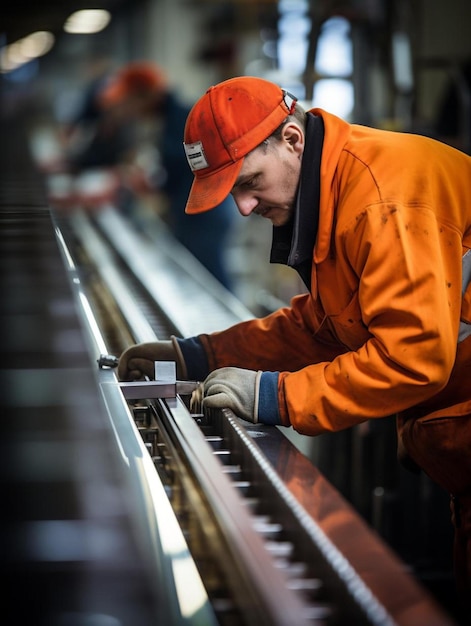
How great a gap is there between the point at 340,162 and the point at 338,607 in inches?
39.3

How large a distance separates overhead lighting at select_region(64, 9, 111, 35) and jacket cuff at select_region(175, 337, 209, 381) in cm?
777

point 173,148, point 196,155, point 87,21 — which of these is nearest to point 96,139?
point 173,148

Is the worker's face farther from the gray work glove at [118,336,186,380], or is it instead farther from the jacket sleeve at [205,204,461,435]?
the gray work glove at [118,336,186,380]

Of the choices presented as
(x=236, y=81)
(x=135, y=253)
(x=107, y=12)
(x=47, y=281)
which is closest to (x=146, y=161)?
(x=107, y=12)

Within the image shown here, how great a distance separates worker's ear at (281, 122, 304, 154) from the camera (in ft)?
5.80

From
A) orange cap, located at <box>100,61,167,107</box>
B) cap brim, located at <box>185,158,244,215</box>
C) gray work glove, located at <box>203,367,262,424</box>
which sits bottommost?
gray work glove, located at <box>203,367,262,424</box>

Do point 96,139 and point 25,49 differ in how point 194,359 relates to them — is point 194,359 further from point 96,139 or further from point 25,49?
point 25,49

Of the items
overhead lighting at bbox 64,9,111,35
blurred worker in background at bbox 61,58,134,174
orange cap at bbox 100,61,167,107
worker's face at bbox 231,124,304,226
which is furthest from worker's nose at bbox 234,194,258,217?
overhead lighting at bbox 64,9,111,35

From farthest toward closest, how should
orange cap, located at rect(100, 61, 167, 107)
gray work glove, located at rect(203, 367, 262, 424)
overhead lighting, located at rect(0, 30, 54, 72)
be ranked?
overhead lighting, located at rect(0, 30, 54, 72) → orange cap, located at rect(100, 61, 167, 107) → gray work glove, located at rect(203, 367, 262, 424)

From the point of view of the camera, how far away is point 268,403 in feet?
5.64

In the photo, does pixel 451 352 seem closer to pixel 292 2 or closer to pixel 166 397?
pixel 166 397

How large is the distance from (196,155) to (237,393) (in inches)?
20.6

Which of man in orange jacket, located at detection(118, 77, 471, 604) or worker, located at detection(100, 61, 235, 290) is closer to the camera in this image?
man in orange jacket, located at detection(118, 77, 471, 604)

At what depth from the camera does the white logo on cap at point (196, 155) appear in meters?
1.80
